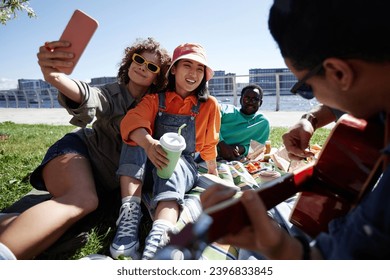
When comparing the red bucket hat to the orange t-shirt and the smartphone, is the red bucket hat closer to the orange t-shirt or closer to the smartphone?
the orange t-shirt

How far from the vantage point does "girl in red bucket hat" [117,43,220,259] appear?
6.10 ft

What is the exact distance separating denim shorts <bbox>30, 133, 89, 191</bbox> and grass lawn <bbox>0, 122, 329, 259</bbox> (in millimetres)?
457

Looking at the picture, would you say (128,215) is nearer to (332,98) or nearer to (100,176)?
(100,176)

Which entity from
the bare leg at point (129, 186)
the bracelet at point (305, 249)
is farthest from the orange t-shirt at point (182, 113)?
the bracelet at point (305, 249)

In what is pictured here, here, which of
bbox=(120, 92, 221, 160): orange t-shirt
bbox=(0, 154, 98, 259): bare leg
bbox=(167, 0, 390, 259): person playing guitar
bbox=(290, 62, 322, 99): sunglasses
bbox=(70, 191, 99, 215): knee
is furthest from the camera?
bbox=(120, 92, 221, 160): orange t-shirt

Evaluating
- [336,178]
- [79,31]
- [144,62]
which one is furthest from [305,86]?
[144,62]

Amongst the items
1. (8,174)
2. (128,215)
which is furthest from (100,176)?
(8,174)

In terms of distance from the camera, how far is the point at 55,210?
160 centimetres

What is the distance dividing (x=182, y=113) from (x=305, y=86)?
1424mm

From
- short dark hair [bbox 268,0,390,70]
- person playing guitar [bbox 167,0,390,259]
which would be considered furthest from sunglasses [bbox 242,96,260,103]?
short dark hair [bbox 268,0,390,70]

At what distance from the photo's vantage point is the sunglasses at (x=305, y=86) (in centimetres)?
92

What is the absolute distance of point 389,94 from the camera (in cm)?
88

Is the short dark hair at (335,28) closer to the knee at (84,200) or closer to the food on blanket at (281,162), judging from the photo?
the knee at (84,200)

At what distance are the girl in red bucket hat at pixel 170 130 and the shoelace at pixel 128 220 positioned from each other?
0.04 feet
